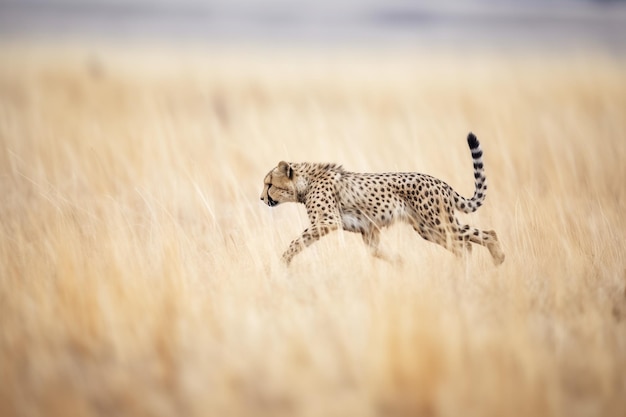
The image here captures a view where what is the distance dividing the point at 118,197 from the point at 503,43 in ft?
60.4

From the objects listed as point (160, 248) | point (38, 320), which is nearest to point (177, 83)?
point (160, 248)

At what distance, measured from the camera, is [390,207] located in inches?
178

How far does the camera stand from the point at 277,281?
4098mm

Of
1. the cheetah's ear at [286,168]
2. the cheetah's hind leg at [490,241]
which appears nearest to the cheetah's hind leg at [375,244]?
the cheetah's hind leg at [490,241]

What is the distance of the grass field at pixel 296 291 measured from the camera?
287 cm

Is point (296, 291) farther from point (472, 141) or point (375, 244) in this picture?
point (472, 141)

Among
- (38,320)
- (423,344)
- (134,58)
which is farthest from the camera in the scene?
(134,58)

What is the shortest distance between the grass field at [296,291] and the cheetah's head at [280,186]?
225mm

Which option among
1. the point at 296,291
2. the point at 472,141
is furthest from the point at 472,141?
the point at 296,291

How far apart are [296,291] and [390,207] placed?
0.95m

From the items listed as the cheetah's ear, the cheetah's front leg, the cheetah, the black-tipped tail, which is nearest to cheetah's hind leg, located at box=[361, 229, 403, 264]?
the cheetah

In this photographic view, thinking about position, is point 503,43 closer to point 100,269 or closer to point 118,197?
point 118,197

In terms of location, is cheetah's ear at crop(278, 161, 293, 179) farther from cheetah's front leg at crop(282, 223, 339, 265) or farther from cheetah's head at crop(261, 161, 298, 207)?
cheetah's front leg at crop(282, 223, 339, 265)

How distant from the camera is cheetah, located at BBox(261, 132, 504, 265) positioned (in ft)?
14.5
